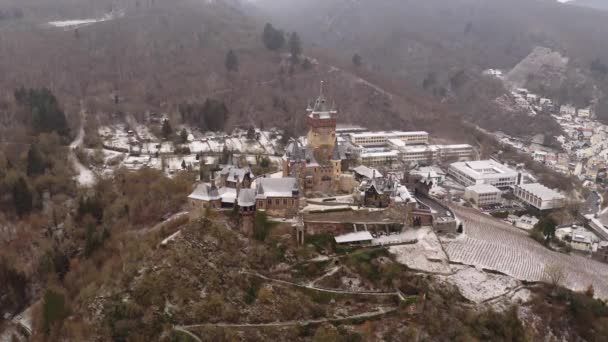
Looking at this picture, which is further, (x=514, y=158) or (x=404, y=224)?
(x=514, y=158)

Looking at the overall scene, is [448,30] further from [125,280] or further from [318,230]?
[125,280]

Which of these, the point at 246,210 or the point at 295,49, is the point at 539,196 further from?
the point at 295,49

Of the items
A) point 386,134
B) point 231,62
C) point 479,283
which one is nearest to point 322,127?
point 479,283

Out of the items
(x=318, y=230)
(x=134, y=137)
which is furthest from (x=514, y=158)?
(x=134, y=137)

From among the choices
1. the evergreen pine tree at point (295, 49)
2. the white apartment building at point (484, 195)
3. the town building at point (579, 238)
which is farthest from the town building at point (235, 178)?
the evergreen pine tree at point (295, 49)

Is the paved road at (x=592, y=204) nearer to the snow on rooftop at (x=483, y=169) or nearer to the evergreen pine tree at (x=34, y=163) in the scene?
the snow on rooftop at (x=483, y=169)

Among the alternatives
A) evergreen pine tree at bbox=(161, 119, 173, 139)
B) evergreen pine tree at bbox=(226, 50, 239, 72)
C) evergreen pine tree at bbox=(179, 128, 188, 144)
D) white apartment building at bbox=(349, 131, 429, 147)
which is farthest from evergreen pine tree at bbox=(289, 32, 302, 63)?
evergreen pine tree at bbox=(179, 128, 188, 144)
